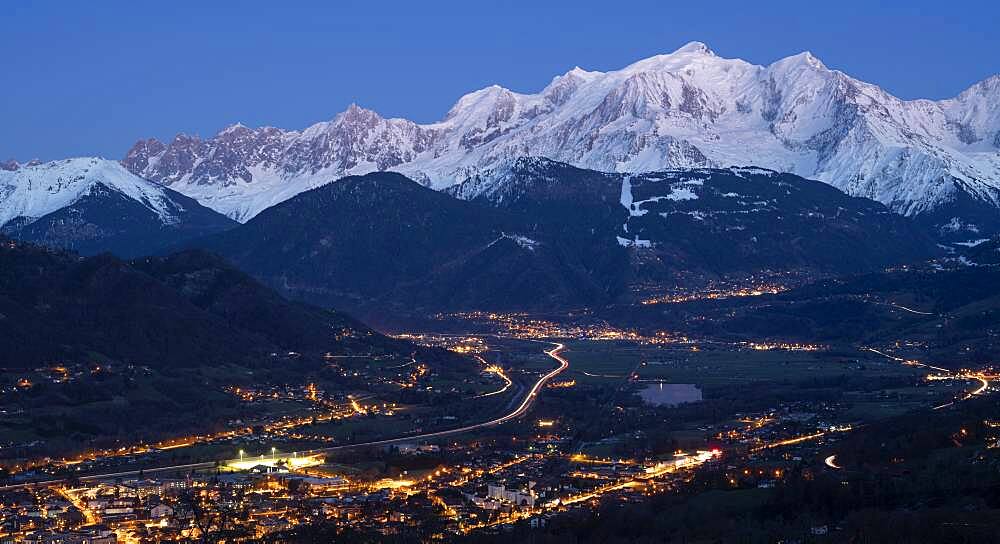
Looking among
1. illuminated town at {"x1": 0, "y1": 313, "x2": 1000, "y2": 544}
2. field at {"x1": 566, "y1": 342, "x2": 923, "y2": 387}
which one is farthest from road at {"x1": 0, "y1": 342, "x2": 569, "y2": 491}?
field at {"x1": 566, "y1": 342, "x2": 923, "y2": 387}

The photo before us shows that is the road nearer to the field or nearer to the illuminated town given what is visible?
the illuminated town

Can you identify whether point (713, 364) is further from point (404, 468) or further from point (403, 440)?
point (404, 468)

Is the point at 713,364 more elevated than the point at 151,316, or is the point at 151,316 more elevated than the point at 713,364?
the point at 151,316

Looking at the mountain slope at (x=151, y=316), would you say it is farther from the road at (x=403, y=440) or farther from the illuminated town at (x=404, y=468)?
the road at (x=403, y=440)

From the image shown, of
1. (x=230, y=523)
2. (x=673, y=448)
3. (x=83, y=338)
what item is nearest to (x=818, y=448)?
(x=673, y=448)

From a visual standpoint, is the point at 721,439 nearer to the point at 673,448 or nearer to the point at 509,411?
the point at 673,448

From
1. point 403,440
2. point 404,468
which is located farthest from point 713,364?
point 404,468

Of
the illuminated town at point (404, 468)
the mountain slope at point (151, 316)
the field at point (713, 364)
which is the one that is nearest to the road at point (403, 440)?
the illuminated town at point (404, 468)

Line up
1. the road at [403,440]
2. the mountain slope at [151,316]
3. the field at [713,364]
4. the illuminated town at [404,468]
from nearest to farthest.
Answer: the illuminated town at [404,468]
the road at [403,440]
the mountain slope at [151,316]
the field at [713,364]

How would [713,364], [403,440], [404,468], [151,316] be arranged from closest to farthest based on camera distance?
[404,468] → [403,440] → [151,316] → [713,364]

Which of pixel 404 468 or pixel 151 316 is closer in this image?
pixel 404 468
